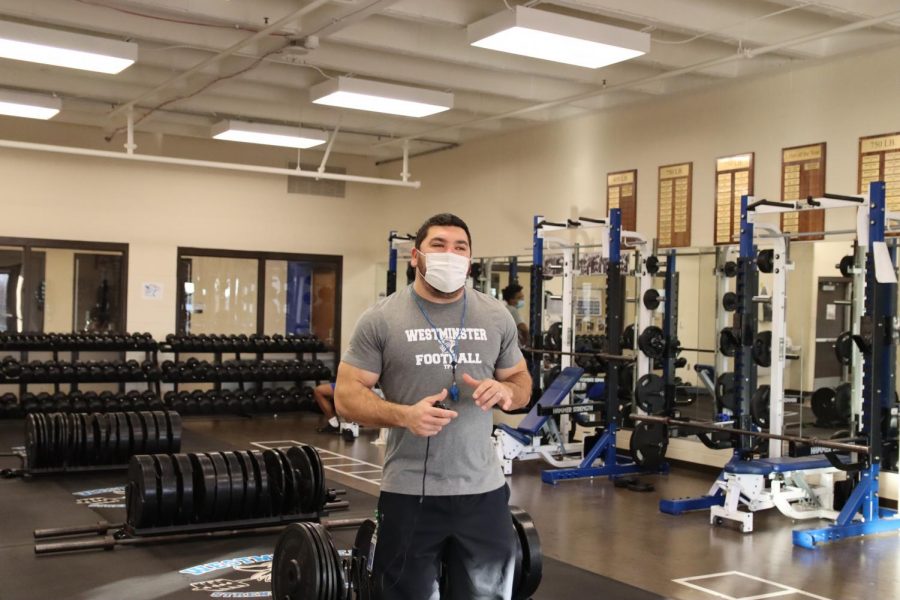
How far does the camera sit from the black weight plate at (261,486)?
492 centimetres

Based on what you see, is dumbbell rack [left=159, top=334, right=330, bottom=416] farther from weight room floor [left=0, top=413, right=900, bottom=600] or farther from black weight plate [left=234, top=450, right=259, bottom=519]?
black weight plate [left=234, top=450, right=259, bottom=519]

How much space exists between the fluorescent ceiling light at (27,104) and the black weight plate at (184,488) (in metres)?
4.56

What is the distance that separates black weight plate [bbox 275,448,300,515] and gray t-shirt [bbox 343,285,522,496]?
2.98 m

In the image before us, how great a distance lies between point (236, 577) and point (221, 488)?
0.70m

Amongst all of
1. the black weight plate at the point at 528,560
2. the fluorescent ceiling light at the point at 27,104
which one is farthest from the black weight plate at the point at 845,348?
the fluorescent ceiling light at the point at 27,104

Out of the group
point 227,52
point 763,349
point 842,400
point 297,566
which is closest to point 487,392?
point 297,566

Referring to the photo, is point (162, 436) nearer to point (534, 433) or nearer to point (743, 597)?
point (534, 433)

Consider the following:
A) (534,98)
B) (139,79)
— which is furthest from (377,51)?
(139,79)

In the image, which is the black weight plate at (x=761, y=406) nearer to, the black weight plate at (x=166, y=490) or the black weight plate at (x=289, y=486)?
the black weight plate at (x=289, y=486)

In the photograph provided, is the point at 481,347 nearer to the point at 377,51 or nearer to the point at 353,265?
the point at 377,51

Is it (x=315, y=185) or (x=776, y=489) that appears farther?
(x=315, y=185)

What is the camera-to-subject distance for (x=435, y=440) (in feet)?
6.98

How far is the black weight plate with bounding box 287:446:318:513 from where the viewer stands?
507 cm

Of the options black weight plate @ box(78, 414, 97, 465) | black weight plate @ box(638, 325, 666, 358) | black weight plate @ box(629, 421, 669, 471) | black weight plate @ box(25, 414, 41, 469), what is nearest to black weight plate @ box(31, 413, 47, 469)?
black weight plate @ box(25, 414, 41, 469)
